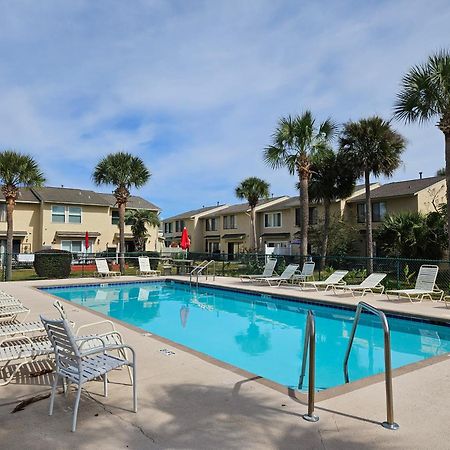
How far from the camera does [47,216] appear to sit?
1273 inches

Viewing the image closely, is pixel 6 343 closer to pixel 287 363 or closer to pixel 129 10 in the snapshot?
pixel 287 363

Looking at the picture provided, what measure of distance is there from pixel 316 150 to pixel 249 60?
792 centimetres

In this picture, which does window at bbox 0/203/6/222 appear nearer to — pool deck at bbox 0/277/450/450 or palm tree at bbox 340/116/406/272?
palm tree at bbox 340/116/406/272

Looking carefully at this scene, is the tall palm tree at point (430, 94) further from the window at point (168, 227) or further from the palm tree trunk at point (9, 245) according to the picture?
the window at point (168, 227)

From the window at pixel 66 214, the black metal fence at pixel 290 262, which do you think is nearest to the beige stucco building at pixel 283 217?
the black metal fence at pixel 290 262

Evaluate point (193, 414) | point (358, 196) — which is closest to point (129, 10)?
point (193, 414)

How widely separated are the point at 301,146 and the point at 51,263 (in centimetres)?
1363

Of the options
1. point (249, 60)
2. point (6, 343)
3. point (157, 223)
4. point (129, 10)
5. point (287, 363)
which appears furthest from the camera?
point (157, 223)

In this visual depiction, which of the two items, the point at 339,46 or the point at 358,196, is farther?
the point at 358,196

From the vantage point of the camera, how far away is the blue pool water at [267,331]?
7586mm

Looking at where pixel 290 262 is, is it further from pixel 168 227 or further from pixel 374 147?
pixel 168 227

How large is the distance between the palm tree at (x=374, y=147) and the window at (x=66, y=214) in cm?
2274

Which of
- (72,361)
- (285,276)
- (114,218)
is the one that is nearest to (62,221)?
(114,218)

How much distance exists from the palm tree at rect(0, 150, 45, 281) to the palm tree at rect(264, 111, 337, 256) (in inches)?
473
